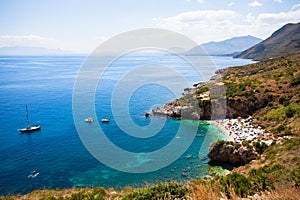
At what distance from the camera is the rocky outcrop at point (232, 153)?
19.6 meters

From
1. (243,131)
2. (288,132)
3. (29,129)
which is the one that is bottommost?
(243,131)

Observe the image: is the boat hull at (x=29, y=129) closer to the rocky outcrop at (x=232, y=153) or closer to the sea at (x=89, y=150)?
the sea at (x=89, y=150)

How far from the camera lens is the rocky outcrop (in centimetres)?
1962

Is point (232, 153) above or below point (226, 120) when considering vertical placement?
below

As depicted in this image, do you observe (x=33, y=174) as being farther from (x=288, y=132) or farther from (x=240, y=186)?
(x=288, y=132)

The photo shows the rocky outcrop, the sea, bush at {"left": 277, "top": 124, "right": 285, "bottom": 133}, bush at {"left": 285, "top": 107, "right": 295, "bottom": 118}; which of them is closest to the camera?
the sea

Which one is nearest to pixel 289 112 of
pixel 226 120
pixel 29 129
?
A: pixel 226 120

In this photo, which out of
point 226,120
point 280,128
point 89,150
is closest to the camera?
point 280,128

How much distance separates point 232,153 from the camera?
67.7 ft

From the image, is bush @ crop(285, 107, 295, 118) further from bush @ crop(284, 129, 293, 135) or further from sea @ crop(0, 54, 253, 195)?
sea @ crop(0, 54, 253, 195)

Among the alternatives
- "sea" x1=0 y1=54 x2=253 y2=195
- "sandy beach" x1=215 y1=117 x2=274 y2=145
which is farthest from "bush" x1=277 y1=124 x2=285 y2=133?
"sea" x1=0 y1=54 x2=253 y2=195

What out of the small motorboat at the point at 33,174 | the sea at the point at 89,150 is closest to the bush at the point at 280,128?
the sea at the point at 89,150

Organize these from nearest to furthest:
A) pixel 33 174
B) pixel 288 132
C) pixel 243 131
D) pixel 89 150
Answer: pixel 33 174 < pixel 288 132 < pixel 89 150 < pixel 243 131

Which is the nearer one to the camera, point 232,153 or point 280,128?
point 232,153
